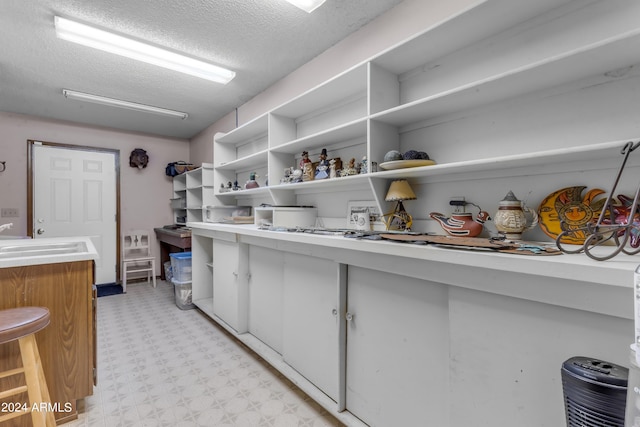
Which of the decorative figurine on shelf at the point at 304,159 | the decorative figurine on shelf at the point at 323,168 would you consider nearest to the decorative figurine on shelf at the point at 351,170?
the decorative figurine on shelf at the point at 323,168

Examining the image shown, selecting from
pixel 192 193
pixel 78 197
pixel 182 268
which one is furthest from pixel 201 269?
pixel 78 197

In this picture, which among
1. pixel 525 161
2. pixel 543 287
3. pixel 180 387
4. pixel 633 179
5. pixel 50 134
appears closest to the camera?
pixel 543 287

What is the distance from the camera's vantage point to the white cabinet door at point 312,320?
1.58 m

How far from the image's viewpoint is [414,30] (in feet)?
5.74

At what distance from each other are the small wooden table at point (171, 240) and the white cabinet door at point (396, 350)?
2.87 metres

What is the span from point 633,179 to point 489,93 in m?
0.60

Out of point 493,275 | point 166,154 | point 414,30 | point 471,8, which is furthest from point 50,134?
point 493,275

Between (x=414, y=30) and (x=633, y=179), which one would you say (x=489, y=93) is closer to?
(x=633, y=179)

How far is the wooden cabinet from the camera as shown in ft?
4.83

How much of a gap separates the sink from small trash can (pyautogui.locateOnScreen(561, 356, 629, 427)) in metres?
2.33

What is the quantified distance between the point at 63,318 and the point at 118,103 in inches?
104

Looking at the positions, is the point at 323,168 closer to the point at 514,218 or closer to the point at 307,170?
the point at 307,170

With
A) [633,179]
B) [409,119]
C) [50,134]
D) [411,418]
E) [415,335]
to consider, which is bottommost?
[411,418]

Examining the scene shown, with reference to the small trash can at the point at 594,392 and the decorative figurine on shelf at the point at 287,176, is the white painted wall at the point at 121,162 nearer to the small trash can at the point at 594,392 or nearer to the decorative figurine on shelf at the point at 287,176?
the decorative figurine on shelf at the point at 287,176
